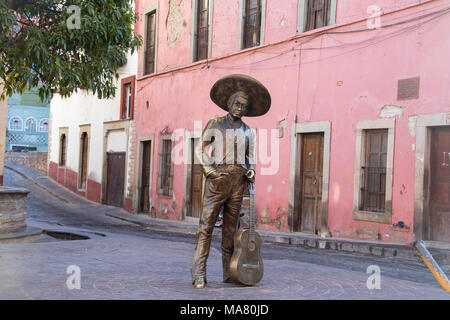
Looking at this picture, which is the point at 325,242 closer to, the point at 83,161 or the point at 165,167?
the point at 165,167

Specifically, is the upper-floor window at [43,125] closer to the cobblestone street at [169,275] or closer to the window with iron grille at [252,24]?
the window with iron grille at [252,24]

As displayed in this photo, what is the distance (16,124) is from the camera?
47.7 meters

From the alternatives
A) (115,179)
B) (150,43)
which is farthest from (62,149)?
(150,43)

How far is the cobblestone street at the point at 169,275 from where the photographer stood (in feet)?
17.2

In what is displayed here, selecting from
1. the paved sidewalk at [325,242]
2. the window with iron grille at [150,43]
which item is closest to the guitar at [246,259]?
the paved sidewalk at [325,242]

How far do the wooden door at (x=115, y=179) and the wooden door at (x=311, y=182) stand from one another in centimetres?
1038

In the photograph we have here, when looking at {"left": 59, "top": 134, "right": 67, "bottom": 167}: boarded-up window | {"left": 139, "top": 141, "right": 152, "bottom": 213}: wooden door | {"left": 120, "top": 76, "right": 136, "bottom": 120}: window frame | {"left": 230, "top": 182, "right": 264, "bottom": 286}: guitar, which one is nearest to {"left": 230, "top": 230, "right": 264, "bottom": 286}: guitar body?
{"left": 230, "top": 182, "right": 264, "bottom": 286}: guitar

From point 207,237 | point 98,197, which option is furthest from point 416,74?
point 98,197

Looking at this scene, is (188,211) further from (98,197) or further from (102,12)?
(102,12)

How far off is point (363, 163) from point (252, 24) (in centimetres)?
584

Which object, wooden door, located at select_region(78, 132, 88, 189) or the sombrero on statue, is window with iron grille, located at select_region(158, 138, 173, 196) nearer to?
wooden door, located at select_region(78, 132, 88, 189)

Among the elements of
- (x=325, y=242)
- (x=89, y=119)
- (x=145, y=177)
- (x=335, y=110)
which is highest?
(x=89, y=119)

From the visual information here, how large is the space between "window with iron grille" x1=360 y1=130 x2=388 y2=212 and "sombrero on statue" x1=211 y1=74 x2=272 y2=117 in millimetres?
6931

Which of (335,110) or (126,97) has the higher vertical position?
(126,97)
